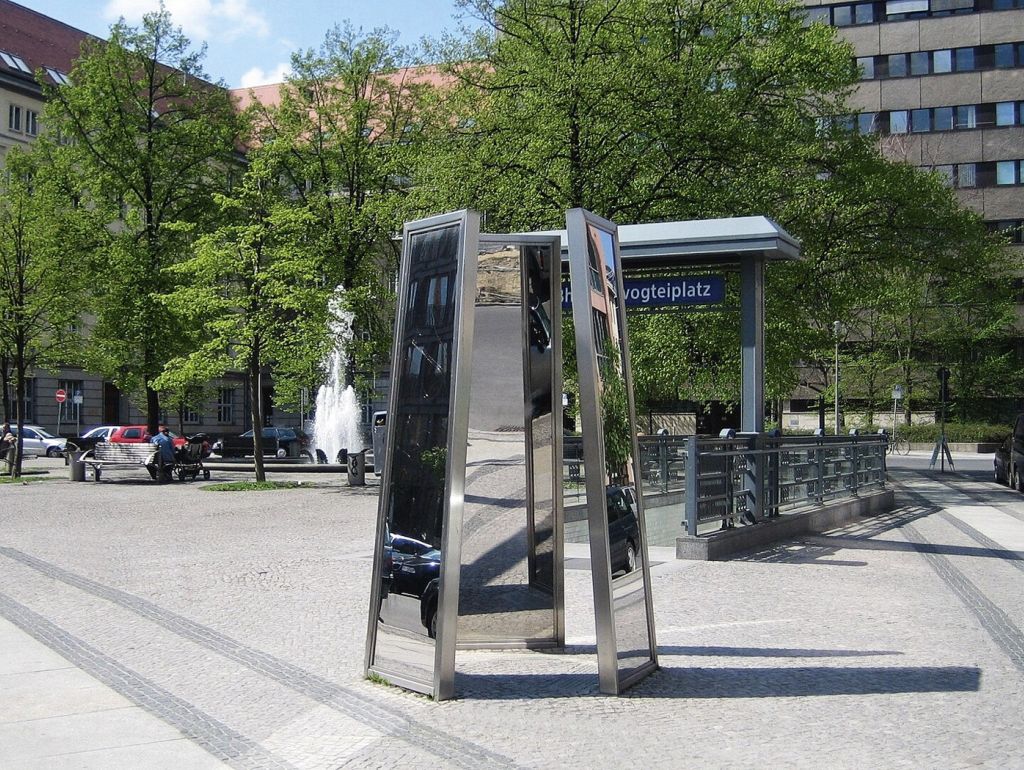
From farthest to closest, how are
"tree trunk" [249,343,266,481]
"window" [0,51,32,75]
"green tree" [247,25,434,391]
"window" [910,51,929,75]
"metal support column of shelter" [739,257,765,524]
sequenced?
"window" [910,51,929,75] → "window" [0,51,32,75] → "green tree" [247,25,434,391] → "tree trunk" [249,343,266,481] → "metal support column of shelter" [739,257,765,524]

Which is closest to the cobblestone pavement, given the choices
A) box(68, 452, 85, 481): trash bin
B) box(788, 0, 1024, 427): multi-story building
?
box(68, 452, 85, 481): trash bin

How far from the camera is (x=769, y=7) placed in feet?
86.5

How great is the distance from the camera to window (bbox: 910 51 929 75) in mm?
63875

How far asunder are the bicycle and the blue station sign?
43339 millimetres

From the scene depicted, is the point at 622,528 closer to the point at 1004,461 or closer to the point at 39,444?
the point at 1004,461

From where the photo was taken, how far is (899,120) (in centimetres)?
6431

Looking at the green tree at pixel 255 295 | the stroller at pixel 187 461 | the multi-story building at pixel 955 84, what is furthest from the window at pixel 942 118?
the stroller at pixel 187 461

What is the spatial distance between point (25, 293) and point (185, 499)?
1010cm

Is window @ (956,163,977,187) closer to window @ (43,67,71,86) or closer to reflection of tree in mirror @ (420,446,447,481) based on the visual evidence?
window @ (43,67,71,86)

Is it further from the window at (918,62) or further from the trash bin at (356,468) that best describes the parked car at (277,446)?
the window at (918,62)

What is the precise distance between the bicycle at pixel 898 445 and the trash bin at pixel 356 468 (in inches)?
1353

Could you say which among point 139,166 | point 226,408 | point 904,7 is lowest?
point 226,408

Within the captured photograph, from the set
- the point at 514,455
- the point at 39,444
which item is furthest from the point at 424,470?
the point at 39,444

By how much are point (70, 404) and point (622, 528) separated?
54060 millimetres
